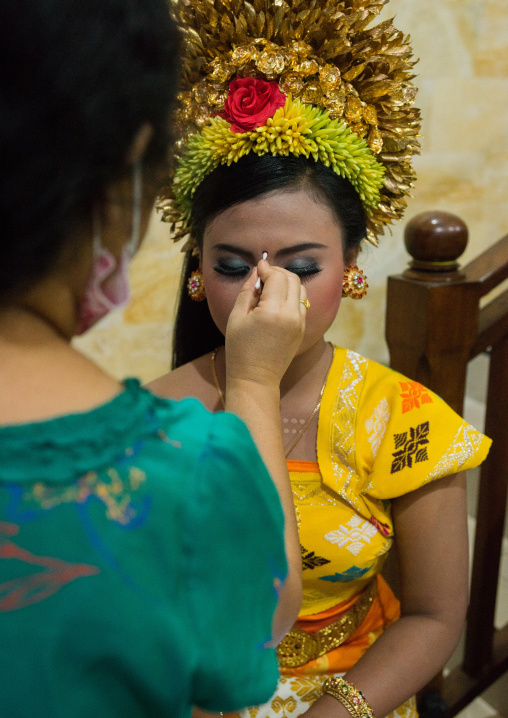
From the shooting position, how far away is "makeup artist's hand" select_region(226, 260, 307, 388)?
66 cm

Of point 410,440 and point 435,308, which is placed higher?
point 435,308

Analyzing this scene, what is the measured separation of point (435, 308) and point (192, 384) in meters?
0.47

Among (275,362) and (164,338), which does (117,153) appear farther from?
(164,338)

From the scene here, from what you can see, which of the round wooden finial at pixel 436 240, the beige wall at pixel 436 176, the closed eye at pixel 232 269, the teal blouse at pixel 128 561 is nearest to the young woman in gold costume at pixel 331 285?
the closed eye at pixel 232 269

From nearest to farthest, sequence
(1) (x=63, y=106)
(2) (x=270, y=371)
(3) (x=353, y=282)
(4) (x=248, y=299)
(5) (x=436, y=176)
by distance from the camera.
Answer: (1) (x=63, y=106) → (2) (x=270, y=371) → (4) (x=248, y=299) → (3) (x=353, y=282) → (5) (x=436, y=176)

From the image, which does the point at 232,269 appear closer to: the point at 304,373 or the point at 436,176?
the point at 304,373

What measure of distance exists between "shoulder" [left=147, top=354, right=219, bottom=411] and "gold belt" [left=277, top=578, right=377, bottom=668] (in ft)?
1.36

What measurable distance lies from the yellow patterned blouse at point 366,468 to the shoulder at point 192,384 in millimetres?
198

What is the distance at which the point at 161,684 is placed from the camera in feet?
1.52

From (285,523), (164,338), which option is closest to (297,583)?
(285,523)

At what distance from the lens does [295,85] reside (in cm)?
96

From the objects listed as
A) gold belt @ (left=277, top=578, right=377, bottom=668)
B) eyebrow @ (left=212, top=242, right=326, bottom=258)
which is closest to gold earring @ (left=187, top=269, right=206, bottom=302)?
eyebrow @ (left=212, top=242, right=326, bottom=258)

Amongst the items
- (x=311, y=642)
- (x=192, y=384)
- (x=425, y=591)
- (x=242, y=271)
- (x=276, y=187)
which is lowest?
(x=311, y=642)

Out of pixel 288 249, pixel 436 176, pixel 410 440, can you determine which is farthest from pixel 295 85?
pixel 436 176
